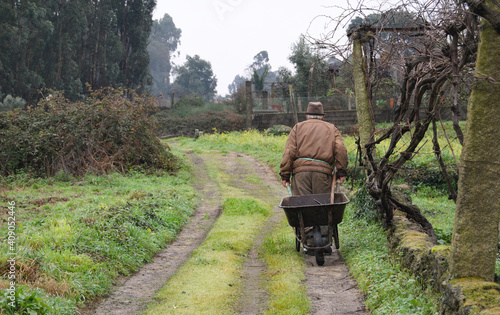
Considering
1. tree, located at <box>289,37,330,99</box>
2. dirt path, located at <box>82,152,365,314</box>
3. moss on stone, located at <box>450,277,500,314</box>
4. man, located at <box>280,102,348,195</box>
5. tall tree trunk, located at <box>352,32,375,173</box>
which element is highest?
tree, located at <box>289,37,330,99</box>

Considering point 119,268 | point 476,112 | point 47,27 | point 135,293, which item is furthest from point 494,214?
point 47,27

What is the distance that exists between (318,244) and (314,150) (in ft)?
4.74

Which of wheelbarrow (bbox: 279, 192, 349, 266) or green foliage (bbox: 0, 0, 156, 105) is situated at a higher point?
green foliage (bbox: 0, 0, 156, 105)

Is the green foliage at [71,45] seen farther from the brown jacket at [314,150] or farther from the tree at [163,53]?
the tree at [163,53]

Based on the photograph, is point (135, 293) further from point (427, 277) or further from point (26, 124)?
point (26, 124)

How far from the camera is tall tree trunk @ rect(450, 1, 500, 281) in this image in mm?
3623

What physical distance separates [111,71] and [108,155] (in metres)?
30.4

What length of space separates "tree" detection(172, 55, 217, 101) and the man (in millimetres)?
93969

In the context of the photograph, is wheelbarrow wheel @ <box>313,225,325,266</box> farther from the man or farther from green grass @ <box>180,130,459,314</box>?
the man

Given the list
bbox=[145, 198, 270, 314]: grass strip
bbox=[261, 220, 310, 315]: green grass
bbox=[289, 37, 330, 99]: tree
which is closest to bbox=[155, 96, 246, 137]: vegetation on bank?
bbox=[289, 37, 330, 99]: tree

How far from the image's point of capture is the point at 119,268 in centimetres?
643

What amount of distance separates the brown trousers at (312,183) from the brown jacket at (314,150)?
2.9 inches

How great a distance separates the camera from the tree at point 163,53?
4454 inches

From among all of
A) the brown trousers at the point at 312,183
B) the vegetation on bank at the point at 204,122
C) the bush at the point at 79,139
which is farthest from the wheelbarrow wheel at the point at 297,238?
the vegetation on bank at the point at 204,122
